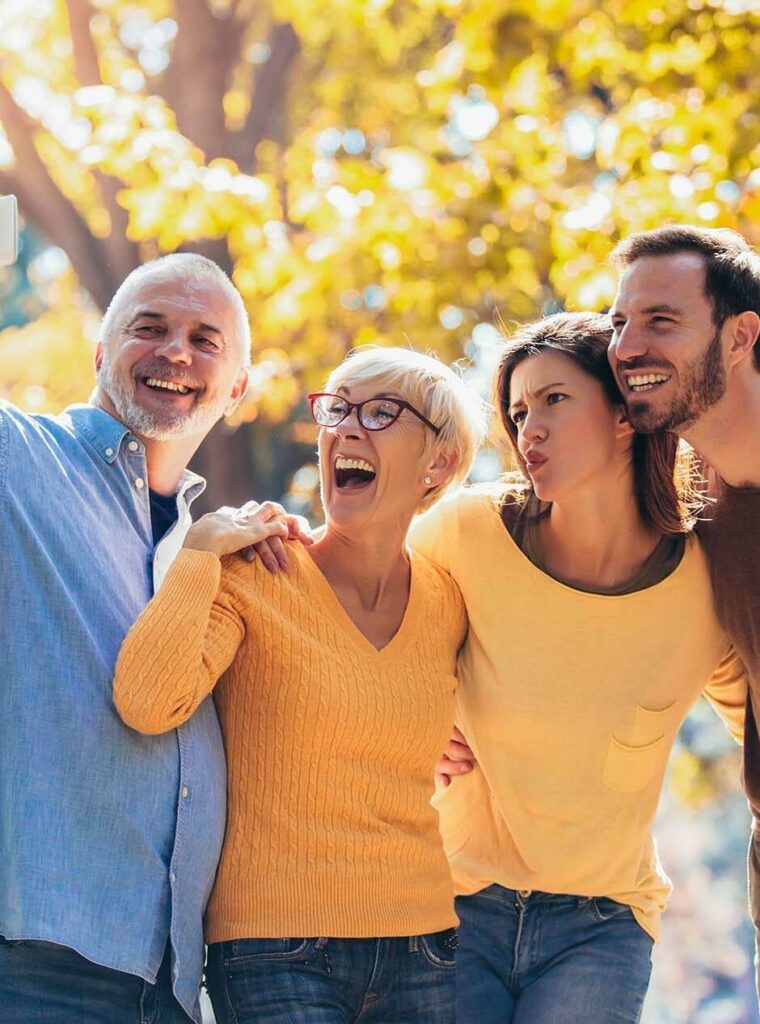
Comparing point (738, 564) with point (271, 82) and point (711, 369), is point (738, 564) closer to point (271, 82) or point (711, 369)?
point (711, 369)

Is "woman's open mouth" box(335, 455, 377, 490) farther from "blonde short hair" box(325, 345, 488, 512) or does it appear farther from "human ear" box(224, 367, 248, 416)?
"human ear" box(224, 367, 248, 416)

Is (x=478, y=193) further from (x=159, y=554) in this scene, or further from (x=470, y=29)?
(x=159, y=554)

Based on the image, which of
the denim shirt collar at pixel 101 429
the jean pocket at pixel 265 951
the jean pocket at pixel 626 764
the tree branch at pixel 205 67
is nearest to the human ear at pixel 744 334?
the jean pocket at pixel 626 764

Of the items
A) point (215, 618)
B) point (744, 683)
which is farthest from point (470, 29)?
point (215, 618)

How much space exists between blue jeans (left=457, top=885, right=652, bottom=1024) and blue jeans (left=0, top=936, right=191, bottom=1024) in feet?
3.01

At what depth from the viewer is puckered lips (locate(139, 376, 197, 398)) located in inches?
130

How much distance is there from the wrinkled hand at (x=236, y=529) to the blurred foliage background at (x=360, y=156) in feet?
3.27

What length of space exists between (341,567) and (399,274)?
3.86 meters

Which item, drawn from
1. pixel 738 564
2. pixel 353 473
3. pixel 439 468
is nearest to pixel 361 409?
pixel 353 473

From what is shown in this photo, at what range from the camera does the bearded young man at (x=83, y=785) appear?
253cm

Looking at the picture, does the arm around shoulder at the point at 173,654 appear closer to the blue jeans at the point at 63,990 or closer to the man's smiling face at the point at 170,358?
the blue jeans at the point at 63,990

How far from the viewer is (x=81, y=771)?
2.62 m

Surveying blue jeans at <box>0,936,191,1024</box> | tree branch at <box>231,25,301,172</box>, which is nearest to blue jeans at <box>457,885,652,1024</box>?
blue jeans at <box>0,936,191,1024</box>

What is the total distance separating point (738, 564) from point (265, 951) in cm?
A: 150
